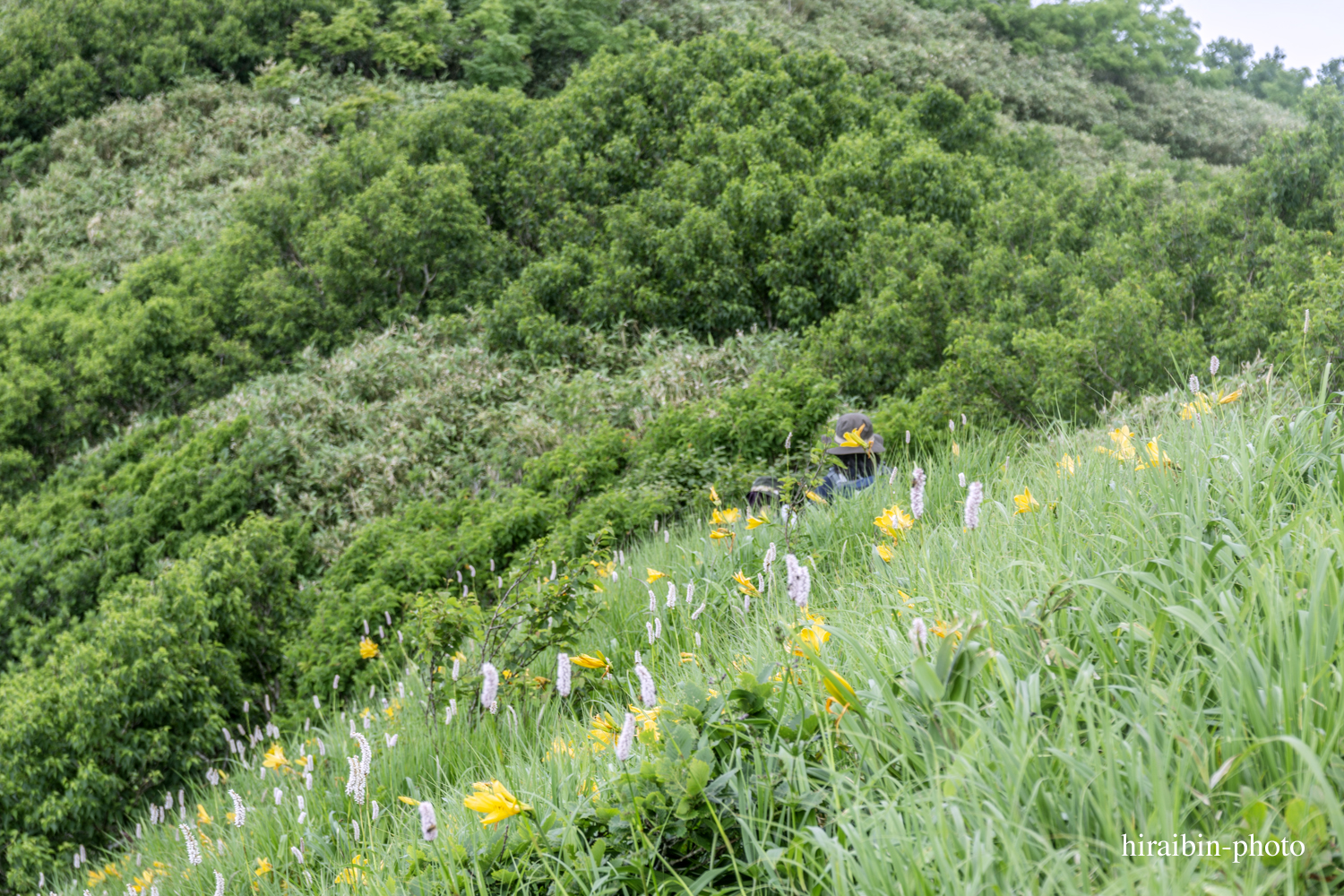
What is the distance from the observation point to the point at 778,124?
42.3 feet

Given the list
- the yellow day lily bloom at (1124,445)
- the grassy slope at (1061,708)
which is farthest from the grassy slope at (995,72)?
the grassy slope at (1061,708)

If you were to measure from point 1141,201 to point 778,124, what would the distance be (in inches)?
190

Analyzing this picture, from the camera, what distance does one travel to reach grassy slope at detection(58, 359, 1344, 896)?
4.44 feet

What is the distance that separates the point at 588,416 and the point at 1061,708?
870cm

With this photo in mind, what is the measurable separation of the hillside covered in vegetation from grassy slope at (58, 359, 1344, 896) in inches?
0.8

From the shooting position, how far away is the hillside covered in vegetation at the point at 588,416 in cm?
188

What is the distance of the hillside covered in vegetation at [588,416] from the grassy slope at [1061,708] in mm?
22

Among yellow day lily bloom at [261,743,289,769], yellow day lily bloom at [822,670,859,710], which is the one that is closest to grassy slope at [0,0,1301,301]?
yellow day lily bloom at [261,743,289,769]

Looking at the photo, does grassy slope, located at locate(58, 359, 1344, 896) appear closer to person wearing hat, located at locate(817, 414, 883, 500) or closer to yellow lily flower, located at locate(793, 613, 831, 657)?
yellow lily flower, located at locate(793, 613, 831, 657)

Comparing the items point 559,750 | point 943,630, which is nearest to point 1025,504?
point 943,630

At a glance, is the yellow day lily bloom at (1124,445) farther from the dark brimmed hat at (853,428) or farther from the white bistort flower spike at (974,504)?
the dark brimmed hat at (853,428)

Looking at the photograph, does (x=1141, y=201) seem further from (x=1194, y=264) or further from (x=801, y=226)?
(x=801, y=226)

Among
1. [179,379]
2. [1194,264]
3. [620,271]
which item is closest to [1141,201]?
[1194,264]

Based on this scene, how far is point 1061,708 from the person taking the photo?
1.52 metres
